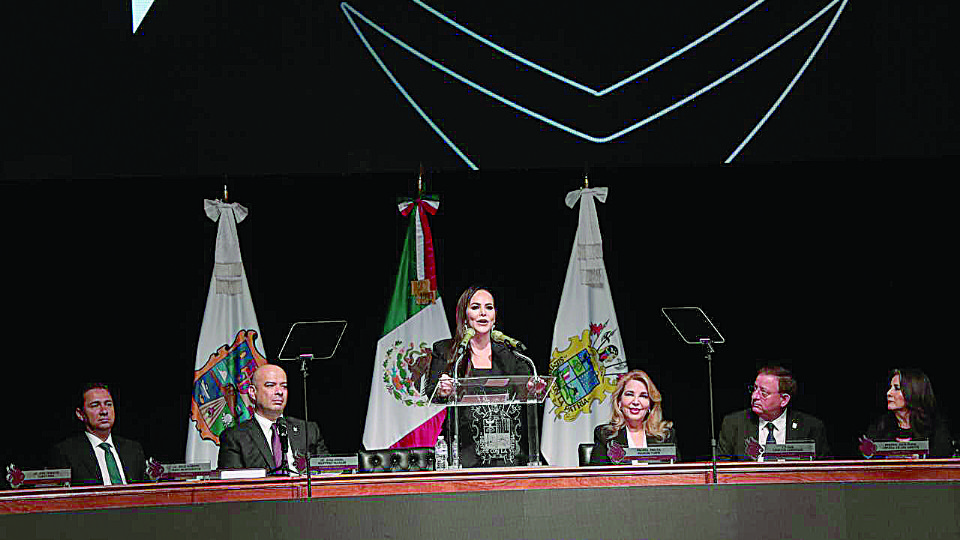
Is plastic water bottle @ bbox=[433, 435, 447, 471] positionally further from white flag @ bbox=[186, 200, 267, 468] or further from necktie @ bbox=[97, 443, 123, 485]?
white flag @ bbox=[186, 200, 267, 468]

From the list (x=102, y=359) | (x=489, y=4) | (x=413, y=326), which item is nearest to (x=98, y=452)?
(x=102, y=359)

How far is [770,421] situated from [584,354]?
1.30 m

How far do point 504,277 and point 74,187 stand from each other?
270cm

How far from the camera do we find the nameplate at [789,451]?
4660mm

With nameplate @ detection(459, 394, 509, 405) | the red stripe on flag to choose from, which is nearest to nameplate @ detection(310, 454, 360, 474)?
nameplate @ detection(459, 394, 509, 405)

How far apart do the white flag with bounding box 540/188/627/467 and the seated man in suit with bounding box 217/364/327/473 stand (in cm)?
163

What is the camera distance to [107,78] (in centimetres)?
602

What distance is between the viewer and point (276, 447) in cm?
542

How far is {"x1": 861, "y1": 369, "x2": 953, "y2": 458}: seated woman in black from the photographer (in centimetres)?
572

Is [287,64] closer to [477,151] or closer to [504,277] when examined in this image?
[477,151]

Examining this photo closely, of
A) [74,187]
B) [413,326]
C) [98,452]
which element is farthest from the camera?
[74,187]

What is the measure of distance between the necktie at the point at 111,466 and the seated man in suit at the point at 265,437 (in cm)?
78

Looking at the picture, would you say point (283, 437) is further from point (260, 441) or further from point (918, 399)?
point (918, 399)

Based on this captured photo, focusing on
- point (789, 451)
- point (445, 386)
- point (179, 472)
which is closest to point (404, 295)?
point (445, 386)
